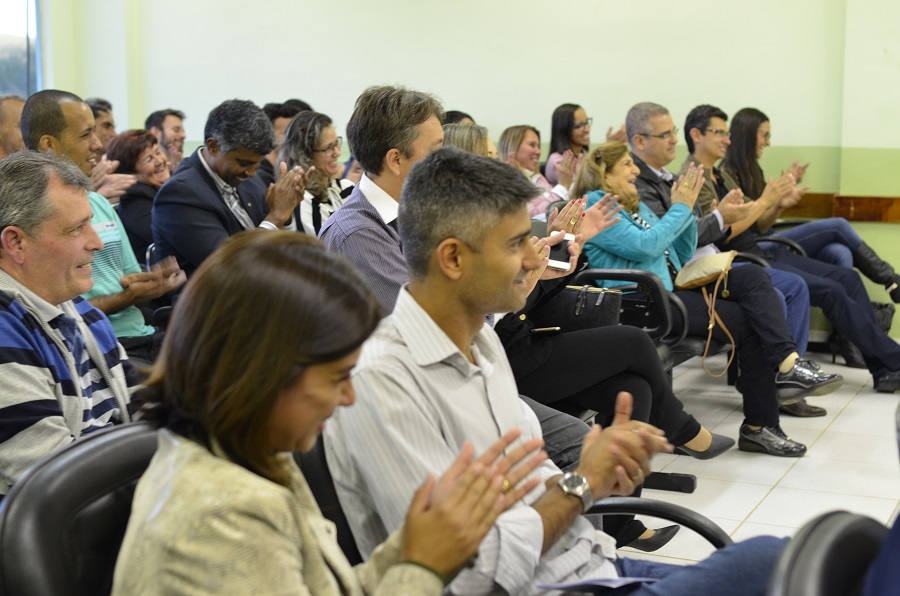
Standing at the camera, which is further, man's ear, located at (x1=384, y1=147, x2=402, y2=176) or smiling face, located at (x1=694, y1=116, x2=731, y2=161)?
smiling face, located at (x1=694, y1=116, x2=731, y2=161)

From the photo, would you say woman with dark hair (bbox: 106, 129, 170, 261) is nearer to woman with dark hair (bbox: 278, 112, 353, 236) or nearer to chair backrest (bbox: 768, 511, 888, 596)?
woman with dark hair (bbox: 278, 112, 353, 236)

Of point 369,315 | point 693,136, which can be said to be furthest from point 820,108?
point 369,315

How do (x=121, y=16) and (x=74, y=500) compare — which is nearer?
(x=74, y=500)

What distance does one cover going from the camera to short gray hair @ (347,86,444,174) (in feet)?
9.23

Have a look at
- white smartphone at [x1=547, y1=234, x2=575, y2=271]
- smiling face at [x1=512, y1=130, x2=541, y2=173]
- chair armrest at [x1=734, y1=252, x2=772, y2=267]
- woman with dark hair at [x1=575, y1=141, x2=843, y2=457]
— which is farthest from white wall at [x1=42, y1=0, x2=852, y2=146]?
white smartphone at [x1=547, y1=234, x2=575, y2=271]

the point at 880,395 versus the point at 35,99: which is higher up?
the point at 35,99

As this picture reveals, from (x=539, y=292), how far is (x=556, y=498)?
1.51 metres

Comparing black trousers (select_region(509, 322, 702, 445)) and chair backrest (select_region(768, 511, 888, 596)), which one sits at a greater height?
chair backrest (select_region(768, 511, 888, 596))

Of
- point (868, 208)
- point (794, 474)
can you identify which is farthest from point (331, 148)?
point (868, 208)

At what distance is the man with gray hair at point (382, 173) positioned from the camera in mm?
2637

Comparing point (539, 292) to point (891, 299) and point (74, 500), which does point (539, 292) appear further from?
point (891, 299)

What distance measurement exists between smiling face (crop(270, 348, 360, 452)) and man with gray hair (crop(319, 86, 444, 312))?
144 cm

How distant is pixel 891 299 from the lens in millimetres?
5812

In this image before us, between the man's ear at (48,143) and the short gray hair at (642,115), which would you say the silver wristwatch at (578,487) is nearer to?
the man's ear at (48,143)
